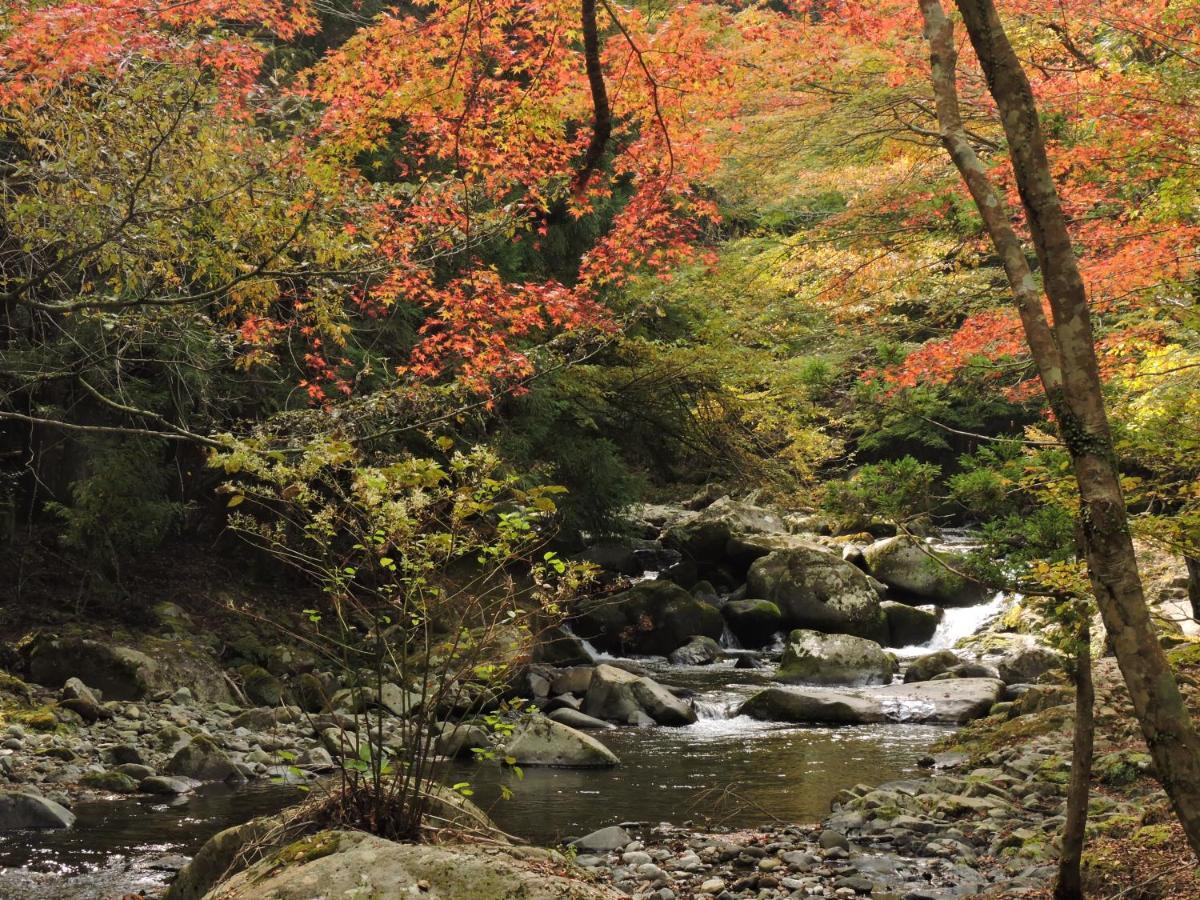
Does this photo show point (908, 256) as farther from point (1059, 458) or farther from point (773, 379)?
point (1059, 458)

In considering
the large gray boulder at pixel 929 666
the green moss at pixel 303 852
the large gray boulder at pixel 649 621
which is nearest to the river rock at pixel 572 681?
the large gray boulder at pixel 649 621

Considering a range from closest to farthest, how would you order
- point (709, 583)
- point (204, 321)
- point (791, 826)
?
point (204, 321)
point (791, 826)
point (709, 583)

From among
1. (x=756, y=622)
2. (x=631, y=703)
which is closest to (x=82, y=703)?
(x=631, y=703)

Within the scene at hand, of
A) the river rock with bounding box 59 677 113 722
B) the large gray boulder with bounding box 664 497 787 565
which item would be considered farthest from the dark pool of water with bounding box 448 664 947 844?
the large gray boulder with bounding box 664 497 787 565

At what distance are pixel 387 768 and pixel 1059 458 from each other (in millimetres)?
3369

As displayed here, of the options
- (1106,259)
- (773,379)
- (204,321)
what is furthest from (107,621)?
(1106,259)

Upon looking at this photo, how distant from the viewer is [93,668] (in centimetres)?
973

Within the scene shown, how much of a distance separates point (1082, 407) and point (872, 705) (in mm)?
8213

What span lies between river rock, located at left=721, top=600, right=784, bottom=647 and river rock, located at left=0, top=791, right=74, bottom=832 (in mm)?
9835

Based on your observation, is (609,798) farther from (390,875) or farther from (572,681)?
(390,875)

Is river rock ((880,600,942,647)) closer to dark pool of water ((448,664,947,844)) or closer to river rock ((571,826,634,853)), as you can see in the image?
dark pool of water ((448,664,947,844))

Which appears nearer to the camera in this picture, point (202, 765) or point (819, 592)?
point (202, 765)

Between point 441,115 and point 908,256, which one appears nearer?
point 441,115

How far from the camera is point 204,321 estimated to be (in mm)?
5938
